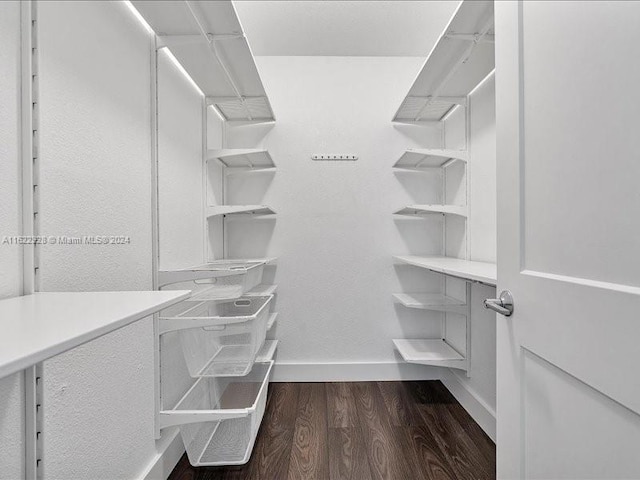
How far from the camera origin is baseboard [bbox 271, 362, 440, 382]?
2248mm

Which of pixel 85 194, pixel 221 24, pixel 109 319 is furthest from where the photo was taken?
pixel 221 24

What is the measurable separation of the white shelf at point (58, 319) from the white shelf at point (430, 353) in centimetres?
157

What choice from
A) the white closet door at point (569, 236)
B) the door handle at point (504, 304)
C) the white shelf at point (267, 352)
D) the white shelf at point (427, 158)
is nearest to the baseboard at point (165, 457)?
the white shelf at point (267, 352)

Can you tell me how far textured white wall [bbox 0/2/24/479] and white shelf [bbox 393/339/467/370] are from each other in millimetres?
1672

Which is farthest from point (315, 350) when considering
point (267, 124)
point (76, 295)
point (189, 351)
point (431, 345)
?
point (76, 295)

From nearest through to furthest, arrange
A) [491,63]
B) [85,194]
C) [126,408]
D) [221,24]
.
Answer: [85,194] < [126,408] < [221,24] < [491,63]

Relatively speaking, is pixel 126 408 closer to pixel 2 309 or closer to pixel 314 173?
pixel 2 309

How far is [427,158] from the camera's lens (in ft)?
7.02

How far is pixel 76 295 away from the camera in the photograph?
0.74m

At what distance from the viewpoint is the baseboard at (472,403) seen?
1611 millimetres

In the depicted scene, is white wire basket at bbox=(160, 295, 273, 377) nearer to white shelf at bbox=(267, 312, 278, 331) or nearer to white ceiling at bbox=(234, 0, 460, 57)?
white shelf at bbox=(267, 312, 278, 331)

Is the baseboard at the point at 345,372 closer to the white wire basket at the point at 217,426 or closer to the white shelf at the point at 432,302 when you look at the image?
the white shelf at the point at 432,302

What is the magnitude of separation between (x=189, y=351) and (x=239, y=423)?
39 cm

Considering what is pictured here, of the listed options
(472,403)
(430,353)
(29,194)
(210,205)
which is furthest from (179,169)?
(472,403)
